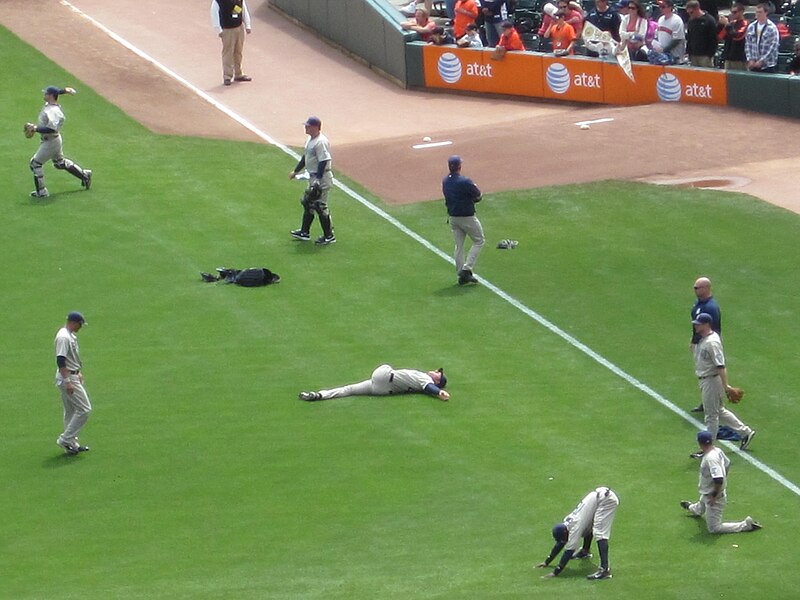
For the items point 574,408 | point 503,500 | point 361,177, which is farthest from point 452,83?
point 503,500

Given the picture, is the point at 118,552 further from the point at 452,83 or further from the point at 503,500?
the point at 452,83

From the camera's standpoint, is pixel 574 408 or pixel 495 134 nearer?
pixel 574 408

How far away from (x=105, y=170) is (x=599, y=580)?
689 inches

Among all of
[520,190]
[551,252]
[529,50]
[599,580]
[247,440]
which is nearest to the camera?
[599,580]

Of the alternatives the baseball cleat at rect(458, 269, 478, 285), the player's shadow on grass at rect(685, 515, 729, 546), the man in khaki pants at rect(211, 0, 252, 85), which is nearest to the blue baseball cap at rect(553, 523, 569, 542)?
the player's shadow on grass at rect(685, 515, 729, 546)

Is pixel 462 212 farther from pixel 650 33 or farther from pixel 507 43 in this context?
pixel 507 43

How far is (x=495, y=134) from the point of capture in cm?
3141

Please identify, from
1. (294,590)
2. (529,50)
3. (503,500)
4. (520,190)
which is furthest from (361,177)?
(294,590)

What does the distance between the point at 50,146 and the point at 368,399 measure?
33.3 ft

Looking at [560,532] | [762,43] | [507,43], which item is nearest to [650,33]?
[762,43]

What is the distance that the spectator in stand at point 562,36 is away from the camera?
3384 centimetres

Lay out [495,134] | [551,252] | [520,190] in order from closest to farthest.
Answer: [551,252]
[520,190]
[495,134]

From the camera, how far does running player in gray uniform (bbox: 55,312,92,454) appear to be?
1802 cm

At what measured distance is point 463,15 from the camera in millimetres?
35531
